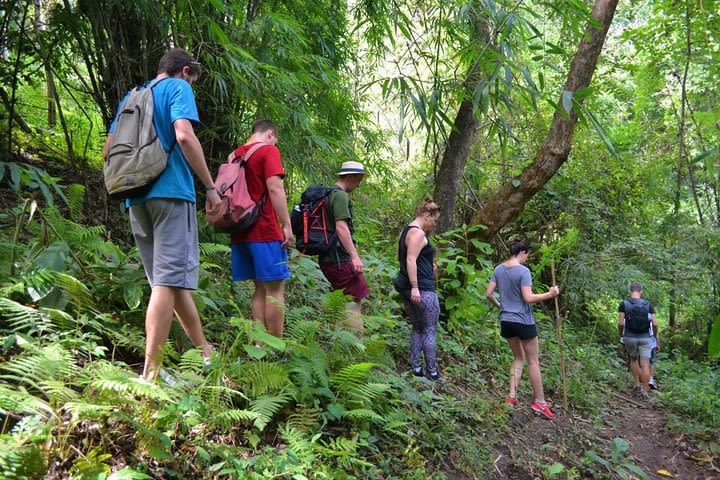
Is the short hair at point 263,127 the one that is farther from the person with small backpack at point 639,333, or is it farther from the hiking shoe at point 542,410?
the person with small backpack at point 639,333

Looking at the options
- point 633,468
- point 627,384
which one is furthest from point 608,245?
point 633,468

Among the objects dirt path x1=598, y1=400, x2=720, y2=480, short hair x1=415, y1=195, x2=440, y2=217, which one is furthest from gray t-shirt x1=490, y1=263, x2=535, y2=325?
dirt path x1=598, y1=400, x2=720, y2=480

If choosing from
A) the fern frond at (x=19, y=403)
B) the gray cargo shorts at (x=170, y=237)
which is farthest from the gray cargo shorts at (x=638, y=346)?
the fern frond at (x=19, y=403)

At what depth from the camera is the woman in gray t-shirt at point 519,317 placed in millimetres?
5637

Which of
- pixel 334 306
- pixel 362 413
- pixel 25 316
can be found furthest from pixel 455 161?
pixel 25 316

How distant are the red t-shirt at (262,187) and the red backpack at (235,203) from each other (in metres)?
0.04

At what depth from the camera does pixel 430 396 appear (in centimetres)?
464

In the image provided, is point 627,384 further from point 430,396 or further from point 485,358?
point 430,396

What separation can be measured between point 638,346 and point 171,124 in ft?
25.2

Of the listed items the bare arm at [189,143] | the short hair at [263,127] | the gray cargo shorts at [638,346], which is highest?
the short hair at [263,127]

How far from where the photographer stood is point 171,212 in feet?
10.3

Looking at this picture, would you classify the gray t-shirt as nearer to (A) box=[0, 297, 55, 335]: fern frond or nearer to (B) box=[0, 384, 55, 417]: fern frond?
(A) box=[0, 297, 55, 335]: fern frond

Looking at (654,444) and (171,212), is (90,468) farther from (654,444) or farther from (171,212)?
(654,444)

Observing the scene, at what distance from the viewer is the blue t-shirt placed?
310 centimetres
